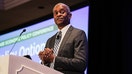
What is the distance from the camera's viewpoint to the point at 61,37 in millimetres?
3010

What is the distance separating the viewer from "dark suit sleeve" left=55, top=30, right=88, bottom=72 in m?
2.73

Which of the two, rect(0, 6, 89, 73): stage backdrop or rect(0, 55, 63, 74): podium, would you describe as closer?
rect(0, 55, 63, 74): podium

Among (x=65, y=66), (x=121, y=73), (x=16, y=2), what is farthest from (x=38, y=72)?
(x=16, y=2)

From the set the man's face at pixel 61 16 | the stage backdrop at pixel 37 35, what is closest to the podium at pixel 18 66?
the man's face at pixel 61 16

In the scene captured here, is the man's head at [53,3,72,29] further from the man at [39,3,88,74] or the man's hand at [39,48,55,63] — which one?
the man's hand at [39,48,55,63]

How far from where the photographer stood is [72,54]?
287 centimetres

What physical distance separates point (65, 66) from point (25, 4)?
318cm

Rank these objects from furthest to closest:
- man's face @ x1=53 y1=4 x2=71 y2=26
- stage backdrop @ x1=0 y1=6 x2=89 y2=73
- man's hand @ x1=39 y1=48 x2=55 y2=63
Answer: stage backdrop @ x1=0 y1=6 x2=89 y2=73 → man's face @ x1=53 y1=4 x2=71 y2=26 → man's hand @ x1=39 y1=48 x2=55 y2=63

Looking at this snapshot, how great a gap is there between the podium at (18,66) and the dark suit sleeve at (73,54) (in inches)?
12.8

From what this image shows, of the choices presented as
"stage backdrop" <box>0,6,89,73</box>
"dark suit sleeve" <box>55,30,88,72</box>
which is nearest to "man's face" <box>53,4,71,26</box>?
"dark suit sleeve" <box>55,30,88,72</box>

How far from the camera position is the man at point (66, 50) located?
2.72 m

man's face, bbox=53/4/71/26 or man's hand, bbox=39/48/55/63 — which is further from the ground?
man's face, bbox=53/4/71/26

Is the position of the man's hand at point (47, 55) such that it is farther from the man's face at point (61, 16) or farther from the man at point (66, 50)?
the man's face at point (61, 16)

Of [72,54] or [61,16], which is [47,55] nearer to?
[72,54]
